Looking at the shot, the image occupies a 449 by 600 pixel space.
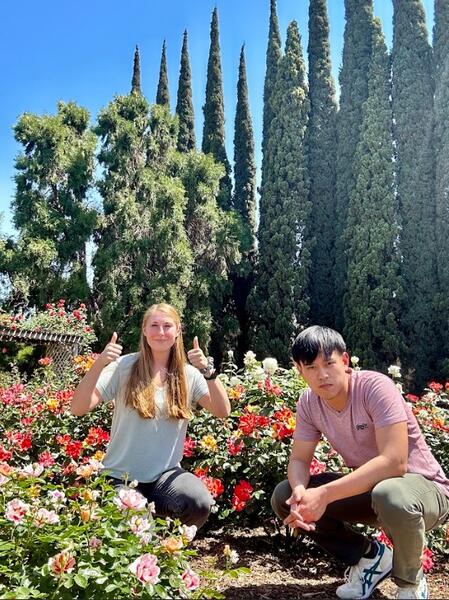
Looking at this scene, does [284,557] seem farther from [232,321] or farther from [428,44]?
[428,44]

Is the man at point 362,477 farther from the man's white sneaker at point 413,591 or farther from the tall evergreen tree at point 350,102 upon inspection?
the tall evergreen tree at point 350,102

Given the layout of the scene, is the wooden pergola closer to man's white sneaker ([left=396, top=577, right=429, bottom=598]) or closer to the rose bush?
the rose bush

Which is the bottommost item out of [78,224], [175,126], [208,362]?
[208,362]

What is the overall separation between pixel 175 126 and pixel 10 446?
12614mm

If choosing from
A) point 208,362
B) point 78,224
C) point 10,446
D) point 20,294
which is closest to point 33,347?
point 20,294

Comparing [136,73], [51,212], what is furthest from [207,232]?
[136,73]

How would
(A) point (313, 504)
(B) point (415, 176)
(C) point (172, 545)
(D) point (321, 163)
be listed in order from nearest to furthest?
(C) point (172, 545) < (A) point (313, 504) < (B) point (415, 176) < (D) point (321, 163)

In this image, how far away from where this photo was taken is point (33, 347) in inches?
383

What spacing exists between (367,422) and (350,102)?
13.6 metres

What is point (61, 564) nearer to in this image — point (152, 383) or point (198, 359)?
point (152, 383)

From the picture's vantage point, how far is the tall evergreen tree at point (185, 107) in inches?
676

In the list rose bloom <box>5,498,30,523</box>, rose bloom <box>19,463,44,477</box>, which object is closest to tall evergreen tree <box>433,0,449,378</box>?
rose bloom <box>19,463,44,477</box>

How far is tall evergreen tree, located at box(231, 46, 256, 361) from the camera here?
48.2 ft

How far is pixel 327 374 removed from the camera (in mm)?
1965
